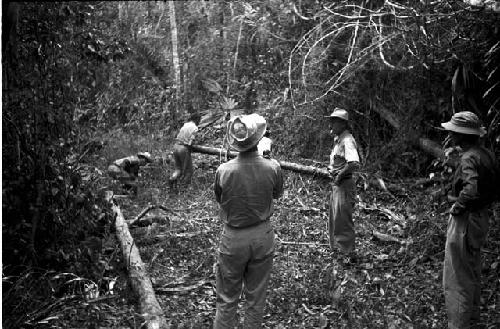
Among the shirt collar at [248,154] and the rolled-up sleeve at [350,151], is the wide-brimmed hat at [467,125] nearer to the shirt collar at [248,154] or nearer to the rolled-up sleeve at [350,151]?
the shirt collar at [248,154]

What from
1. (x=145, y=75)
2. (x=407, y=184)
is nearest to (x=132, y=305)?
(x=407, y=184)

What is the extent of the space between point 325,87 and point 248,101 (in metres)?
5.41

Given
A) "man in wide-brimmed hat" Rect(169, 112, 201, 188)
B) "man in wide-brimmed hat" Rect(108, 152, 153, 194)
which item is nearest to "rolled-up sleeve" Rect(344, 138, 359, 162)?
"man in wide-brimmed hat" Rect(108, 152, 153, 194)

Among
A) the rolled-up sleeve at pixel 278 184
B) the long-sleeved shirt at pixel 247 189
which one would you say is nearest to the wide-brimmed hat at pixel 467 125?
the rolled-up sleeve at pixel 278 184

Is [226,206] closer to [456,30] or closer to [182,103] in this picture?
[456,30]

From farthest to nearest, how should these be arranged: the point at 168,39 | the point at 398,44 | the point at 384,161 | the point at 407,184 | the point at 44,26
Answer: the point at 168,39
the point at 384,161
the point at 407,184
the point at 398,44
the point at 44,26

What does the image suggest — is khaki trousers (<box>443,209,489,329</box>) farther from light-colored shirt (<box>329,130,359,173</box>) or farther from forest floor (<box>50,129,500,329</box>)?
light-colored shirt (<box>329,130,359,173</box>)

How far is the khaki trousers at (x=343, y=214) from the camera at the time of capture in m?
7.70

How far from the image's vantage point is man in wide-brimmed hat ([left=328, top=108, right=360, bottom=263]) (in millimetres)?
7430

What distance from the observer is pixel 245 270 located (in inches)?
209

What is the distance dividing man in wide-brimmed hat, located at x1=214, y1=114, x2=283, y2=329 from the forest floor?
0.94 m

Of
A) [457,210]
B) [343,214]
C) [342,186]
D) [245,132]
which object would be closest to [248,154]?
[245,132]

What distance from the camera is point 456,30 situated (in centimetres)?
753

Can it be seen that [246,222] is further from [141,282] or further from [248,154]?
[141,282]
